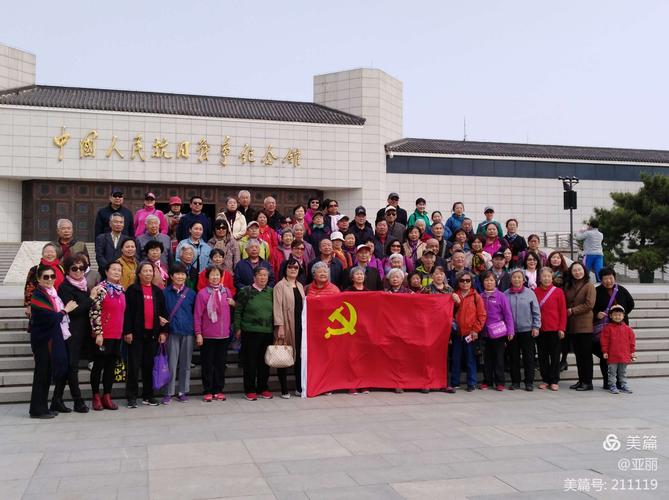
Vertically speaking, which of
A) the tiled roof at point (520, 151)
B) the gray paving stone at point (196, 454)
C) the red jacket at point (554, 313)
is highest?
the tiled roof at point (520, 151)

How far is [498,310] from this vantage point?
7816mm

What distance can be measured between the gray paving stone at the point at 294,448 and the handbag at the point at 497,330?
307 cm

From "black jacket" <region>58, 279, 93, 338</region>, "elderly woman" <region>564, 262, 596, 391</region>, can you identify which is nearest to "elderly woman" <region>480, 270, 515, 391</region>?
"elderly woman" <region>564, 262, 596, 391</region>

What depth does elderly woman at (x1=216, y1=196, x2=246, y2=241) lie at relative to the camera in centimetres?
854

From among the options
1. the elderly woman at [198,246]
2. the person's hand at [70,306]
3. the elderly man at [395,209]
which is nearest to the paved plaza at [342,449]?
the person's hand at [70,306]

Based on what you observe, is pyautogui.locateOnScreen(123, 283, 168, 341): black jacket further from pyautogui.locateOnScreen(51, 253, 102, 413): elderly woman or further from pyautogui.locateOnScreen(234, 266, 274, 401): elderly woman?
pyautogui.locateOnScreen(234, 266, 274, 401): elderly woman

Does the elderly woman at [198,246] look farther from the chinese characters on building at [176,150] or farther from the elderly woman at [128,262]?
the chinese characters on building at [176,150]

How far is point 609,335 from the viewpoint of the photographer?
7820 mm

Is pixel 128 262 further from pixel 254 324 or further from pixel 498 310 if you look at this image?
pixel 498 310

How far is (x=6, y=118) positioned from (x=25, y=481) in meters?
22.1

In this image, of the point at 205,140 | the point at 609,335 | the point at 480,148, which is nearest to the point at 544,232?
the point at 480,148

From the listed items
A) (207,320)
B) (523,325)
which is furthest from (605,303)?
(207,320)

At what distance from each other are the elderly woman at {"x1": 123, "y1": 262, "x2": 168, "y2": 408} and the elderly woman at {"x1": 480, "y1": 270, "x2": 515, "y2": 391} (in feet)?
12.7

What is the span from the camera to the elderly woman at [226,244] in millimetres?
8039
